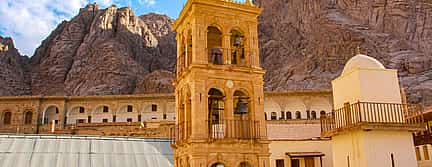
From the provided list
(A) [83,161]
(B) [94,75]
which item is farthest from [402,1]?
(A) [83,161]

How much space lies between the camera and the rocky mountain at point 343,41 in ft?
194

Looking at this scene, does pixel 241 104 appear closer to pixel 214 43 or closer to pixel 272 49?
pixel 214 43

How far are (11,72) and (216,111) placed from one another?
6948 centimetres

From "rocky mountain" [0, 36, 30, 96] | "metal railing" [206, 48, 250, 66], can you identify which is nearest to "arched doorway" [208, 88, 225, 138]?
"metal railing" [206, 48, 250, 66]

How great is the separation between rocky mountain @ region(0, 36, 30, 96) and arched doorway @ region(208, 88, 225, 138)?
65.3 metres

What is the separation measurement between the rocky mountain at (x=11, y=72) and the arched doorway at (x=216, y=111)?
65274 millimetres

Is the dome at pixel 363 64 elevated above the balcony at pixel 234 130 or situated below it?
above

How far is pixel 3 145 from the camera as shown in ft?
66.6

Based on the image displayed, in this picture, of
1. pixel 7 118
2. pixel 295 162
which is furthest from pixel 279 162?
pixel 7 118

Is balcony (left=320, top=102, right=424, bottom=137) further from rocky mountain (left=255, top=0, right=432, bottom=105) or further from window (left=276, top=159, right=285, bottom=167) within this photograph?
rocky mountain (left=255, top=0, right=432, bottom=105)

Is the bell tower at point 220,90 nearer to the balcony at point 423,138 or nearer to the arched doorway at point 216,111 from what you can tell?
the arched doorway at point 216,111

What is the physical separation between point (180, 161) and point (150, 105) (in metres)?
40.1

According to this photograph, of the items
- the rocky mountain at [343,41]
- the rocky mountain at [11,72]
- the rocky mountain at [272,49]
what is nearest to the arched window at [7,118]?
the rocky mountain at [272,49]

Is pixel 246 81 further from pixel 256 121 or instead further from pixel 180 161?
pixel 180 161
